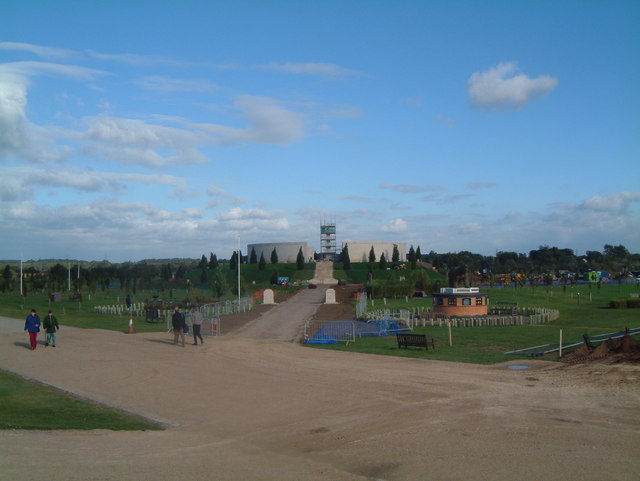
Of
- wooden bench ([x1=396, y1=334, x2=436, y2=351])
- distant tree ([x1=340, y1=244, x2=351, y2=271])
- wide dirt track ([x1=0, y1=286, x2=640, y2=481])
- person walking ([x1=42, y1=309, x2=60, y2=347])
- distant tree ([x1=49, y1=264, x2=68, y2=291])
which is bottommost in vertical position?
wide dirt track ([x1=0, y1=286, x2=640, y2=481])

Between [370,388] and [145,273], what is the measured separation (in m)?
89.0

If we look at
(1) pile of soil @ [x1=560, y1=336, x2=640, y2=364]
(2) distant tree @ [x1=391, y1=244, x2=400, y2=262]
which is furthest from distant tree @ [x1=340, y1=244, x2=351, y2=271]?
(1) pile of soil @ [x1=560, y1=336, x2=640, y2=364]

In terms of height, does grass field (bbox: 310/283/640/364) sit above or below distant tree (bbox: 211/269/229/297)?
below

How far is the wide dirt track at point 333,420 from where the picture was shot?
9.52 meters

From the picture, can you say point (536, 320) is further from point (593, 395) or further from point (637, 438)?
point (637, 438)

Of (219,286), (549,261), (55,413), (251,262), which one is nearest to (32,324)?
(55,413)

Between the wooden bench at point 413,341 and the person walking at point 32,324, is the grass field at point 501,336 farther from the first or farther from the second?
the person walking at point 32,324

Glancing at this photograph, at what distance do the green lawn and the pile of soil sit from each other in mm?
14089

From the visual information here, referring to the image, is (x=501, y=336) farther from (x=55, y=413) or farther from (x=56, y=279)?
(x=56, y=279)

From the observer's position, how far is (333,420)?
1295cm

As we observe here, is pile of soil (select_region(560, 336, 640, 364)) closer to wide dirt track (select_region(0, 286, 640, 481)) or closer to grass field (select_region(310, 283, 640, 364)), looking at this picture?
wide dirt track (select_region(0, 286, 640, 481))

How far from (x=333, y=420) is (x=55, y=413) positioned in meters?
6.29

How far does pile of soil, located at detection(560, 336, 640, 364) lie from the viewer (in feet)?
61.4

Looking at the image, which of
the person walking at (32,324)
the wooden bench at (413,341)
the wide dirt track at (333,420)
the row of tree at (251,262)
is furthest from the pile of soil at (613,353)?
the row of tree at (251,262)
